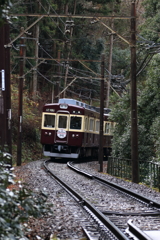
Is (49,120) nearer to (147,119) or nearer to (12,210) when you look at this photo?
(147,119)

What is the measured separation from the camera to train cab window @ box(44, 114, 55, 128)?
82.6ft

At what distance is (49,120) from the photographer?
992 inches

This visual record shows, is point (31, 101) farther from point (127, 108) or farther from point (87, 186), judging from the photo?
point (87, 186)

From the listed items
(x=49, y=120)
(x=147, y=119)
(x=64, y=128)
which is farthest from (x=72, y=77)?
(x=147, y=119)

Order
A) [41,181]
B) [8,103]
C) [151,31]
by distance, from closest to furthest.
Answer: [41,181] < [8,103] < [151,31]

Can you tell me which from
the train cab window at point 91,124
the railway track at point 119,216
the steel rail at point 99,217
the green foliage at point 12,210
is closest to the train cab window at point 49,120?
the train cab window at point 91,124

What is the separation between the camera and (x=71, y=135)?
2530 centimetres

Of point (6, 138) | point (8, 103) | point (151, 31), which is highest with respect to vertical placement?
point (151, 31)

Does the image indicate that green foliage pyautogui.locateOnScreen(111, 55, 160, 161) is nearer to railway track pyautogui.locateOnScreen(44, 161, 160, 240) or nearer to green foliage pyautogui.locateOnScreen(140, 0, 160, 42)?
green foliage pyautogui.locateOnScreen(140, 0, 160, 42)

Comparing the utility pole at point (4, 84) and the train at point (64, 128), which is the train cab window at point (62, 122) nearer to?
the train at point (64, 128)

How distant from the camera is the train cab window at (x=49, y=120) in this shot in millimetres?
25188

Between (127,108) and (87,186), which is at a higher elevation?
(127,108)

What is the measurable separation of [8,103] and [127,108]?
9.04m

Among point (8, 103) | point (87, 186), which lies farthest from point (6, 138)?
point (87, 186)
